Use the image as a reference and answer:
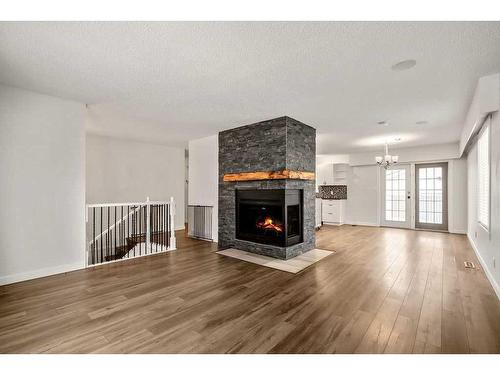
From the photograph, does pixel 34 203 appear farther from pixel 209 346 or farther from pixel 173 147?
pixel 173 147

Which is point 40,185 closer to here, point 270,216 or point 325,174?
point 270,216

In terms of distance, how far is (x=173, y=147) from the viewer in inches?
314

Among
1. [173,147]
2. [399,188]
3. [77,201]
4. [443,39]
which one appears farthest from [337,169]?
[77,201]

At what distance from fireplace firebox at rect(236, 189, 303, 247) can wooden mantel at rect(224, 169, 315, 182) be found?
9.6 inches

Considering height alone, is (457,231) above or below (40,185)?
below

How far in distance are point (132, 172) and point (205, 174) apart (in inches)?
90.9

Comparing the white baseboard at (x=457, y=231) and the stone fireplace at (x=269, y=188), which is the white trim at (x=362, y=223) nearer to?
the white baseboard at (x=457, y=231)

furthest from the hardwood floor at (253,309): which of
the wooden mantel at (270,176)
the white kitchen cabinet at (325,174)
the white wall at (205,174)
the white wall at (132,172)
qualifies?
the white kitchen cabinet at (325,174)

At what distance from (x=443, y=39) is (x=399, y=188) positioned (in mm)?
7081

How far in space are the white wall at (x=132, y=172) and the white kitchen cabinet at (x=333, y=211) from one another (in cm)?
521

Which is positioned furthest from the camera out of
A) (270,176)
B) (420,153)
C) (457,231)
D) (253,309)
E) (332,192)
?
(332,192)

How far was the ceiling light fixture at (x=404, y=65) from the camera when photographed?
255cm

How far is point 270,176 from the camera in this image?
453cm

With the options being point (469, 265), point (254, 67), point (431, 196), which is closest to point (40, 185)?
point (254, 67)
